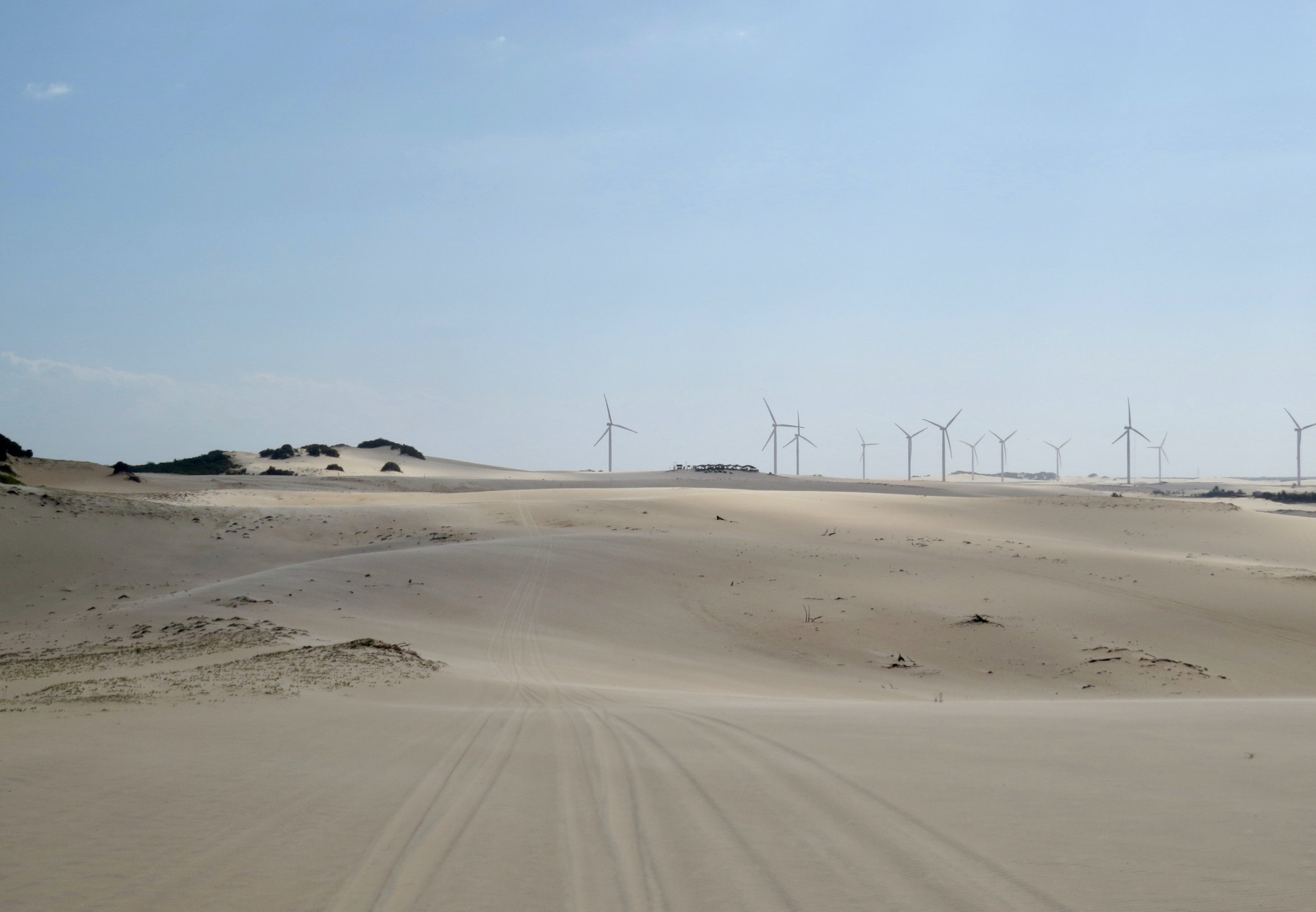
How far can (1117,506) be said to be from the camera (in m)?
39.5

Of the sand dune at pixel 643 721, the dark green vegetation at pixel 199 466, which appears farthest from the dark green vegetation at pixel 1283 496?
the dark green vegetation at pixel 199 466

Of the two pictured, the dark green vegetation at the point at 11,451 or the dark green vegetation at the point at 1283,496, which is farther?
the dark green vegetation at the point at 1283,496

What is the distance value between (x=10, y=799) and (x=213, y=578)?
1997 centimetres

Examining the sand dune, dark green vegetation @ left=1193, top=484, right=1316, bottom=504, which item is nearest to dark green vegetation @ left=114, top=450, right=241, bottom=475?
the sand dune

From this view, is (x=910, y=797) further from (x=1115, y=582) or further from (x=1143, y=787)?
(x=1115, y=582)

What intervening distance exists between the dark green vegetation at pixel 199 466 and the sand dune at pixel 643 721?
36756mm

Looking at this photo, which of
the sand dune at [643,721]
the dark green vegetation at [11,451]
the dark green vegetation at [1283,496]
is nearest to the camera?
the sand dune at [643,721]

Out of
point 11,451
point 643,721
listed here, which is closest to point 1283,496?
point 643,721

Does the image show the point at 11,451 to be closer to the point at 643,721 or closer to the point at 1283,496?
the point at 643,721

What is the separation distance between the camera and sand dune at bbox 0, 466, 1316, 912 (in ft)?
15.7

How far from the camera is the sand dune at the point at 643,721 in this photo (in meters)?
4.77

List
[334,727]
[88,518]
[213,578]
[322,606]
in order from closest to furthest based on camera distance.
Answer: [334,727]
[322,606]
[213,578]
[88,518]

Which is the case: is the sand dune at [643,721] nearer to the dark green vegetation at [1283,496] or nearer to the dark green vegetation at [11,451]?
the dark green vegetation at [11,451]

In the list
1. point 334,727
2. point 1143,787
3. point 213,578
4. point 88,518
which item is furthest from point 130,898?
point 88,518
